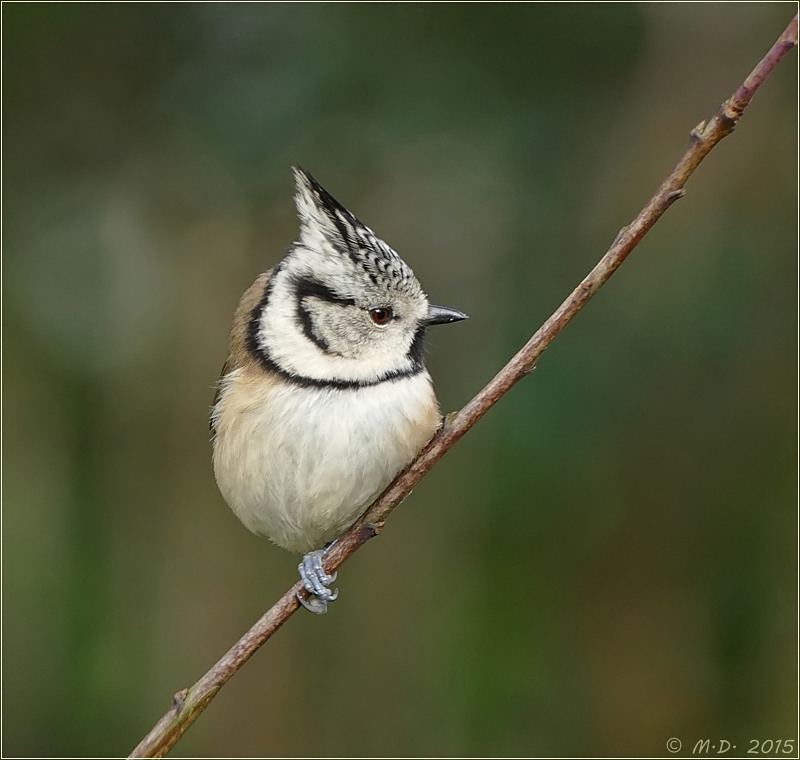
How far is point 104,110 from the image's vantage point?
515 centimetres

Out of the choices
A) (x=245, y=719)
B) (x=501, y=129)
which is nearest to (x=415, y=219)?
(x=501, y=129)

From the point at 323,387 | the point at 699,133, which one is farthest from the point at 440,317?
the point at 699,133

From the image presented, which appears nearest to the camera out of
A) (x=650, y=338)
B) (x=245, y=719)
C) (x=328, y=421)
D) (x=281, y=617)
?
(x=281, y=617)

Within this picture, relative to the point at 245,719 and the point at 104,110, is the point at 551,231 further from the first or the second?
the point at 245,719

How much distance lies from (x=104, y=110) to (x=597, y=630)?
329 centimetres

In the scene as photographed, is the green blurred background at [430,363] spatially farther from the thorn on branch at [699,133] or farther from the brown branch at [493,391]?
the thorn on branch at [699,133]

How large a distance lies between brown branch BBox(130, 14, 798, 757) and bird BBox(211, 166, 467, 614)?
25 centimetres

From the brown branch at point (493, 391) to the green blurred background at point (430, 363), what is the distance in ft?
6.38

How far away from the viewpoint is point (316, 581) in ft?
10.9

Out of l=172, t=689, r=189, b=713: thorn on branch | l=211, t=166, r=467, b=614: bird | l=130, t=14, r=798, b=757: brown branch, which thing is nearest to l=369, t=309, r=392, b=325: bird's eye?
Result: l=211, t=166, r=467, b=614: bird

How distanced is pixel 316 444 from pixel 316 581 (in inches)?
16.7

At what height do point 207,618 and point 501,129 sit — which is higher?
point 501,129

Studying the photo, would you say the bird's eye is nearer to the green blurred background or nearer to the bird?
the bird

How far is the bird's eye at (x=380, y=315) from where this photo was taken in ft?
11.2
